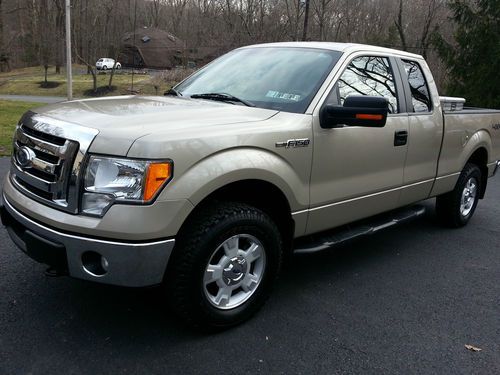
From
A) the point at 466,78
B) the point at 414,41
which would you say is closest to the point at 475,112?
the point at 466,78

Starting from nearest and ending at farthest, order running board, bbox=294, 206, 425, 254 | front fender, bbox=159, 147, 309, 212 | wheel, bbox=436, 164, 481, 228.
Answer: front fender, bbox=159, 147, 309, 212, running board, bbox=294, 206, 425, 254, wheel, bbox=436, 164, 481, 228

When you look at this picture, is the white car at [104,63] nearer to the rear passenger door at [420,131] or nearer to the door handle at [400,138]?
the rear passenger door at [420,131]

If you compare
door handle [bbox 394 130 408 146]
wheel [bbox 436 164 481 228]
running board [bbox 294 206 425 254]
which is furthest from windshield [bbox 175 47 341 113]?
wheel [bbox 436 164 481 228]

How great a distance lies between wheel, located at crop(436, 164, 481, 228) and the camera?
5395 mm

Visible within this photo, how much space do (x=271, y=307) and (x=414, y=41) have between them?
36431 mm

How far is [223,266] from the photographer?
3.04 metres

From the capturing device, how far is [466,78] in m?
16.1

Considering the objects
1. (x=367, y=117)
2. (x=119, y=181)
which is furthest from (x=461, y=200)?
(x=119, y=181)

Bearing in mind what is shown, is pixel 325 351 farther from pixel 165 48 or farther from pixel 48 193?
pixel 165 48

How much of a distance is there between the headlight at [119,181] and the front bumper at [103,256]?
189 mm

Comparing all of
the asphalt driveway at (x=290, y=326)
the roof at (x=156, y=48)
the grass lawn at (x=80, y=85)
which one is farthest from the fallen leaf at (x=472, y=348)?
the roof at (x=156, y=48)

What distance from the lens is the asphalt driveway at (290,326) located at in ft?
9.18

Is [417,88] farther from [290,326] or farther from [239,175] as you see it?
[290,326]

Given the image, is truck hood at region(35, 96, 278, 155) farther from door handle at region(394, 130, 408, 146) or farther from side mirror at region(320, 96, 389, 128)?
door handle at region(394, 130, 408, 146)
